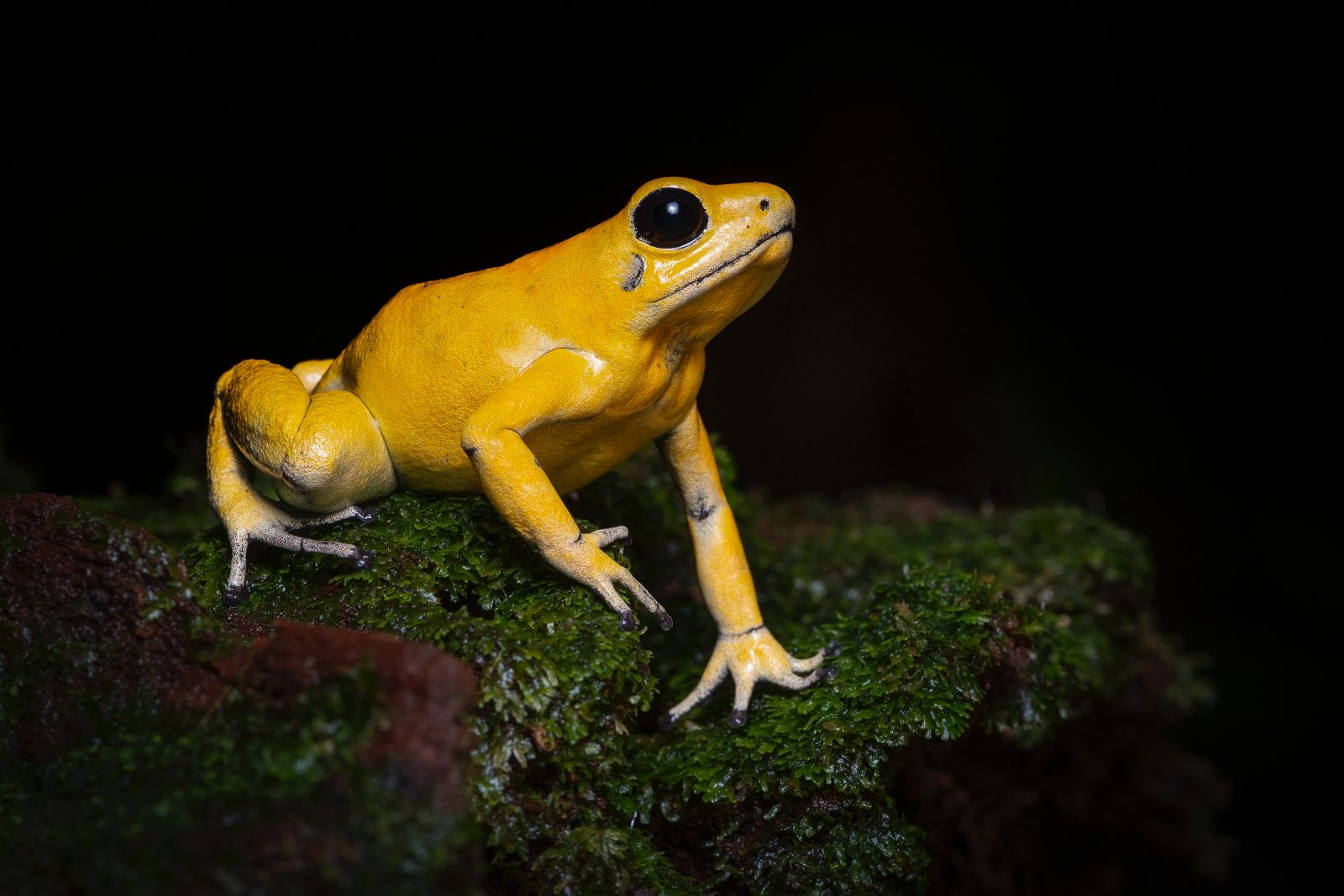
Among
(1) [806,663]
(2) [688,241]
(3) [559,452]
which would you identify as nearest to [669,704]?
(1) [806,663]

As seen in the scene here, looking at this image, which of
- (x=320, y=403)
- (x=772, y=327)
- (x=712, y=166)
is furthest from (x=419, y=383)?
(x=772, y=327)

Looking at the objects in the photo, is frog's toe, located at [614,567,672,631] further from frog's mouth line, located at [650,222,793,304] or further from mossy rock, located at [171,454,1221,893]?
frog's mouth line, located at [650,222,793,304]

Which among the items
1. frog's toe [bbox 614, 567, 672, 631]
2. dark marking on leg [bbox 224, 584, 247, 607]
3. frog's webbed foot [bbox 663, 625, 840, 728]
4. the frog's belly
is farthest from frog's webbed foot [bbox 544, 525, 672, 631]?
dark marking on leg [bbox 224, 584, 247, 607]

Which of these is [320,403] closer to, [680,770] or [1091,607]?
[680,770]

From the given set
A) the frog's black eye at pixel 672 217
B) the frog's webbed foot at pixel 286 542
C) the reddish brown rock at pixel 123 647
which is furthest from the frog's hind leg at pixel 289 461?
the frog's black eye at pixel 672 217

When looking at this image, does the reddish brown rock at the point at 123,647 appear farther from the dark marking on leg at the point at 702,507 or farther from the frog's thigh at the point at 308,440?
the dark marking on leg at the point at 702,507

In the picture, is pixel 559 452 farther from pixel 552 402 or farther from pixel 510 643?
pixel 510 643
